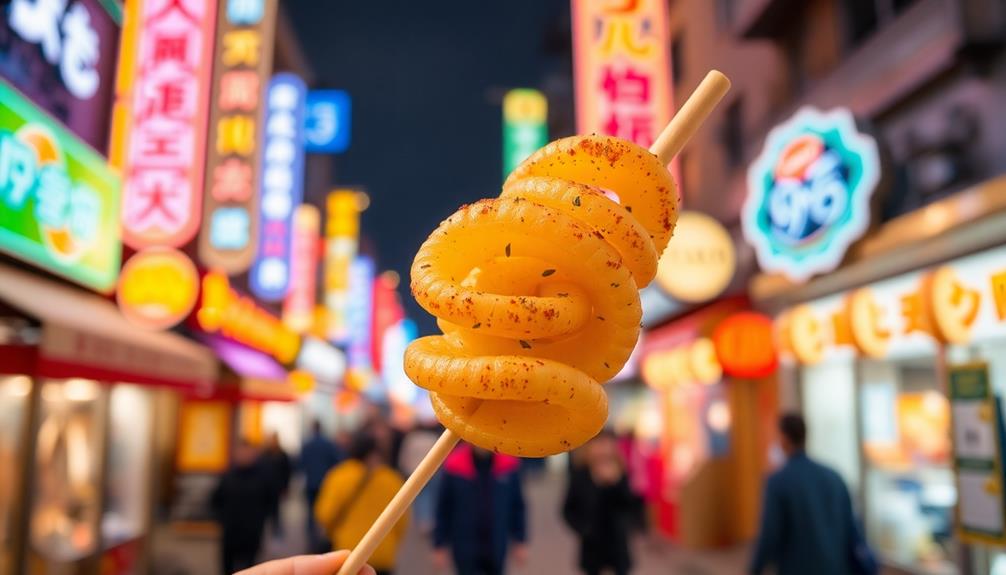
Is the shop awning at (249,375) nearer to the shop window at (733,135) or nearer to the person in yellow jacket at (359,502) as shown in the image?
the person in yellow jacket at (359,502)

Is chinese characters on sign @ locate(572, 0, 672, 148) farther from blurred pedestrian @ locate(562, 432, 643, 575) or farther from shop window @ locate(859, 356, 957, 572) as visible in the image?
blurred pedestrian @ locate(562, 432, 643, 575)

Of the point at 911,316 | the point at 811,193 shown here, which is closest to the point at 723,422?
the point at 811,193

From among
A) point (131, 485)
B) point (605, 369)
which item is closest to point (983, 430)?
point (605, 369)

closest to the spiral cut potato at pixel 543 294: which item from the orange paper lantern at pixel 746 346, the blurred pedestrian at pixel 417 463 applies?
the orange paper lantern at pixel 746 346

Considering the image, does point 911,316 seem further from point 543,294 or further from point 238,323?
point 238,323

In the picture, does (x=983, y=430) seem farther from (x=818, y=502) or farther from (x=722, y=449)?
(x=722, y=449)

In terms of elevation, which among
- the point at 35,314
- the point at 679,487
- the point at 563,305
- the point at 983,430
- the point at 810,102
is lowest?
the point at 679,487
